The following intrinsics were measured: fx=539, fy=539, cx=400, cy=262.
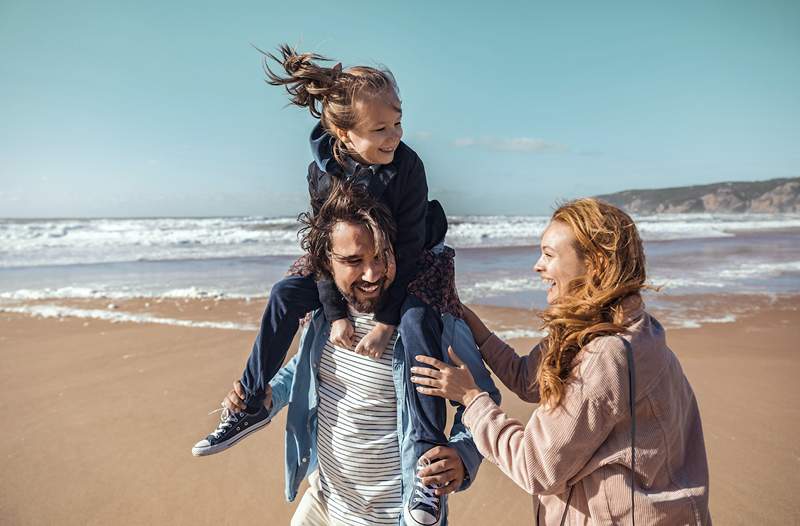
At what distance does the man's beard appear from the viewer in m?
2.04

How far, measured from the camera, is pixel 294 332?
7.43 feet

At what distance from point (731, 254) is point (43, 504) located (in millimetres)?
15955

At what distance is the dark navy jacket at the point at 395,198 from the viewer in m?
2.04

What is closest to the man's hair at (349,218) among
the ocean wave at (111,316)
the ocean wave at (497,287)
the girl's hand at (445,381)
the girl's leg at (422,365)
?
the girl's leg at (422,365)

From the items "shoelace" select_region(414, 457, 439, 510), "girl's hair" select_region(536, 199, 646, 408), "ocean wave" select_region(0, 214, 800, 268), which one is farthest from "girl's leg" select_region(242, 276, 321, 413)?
"ocean wave" select_region(0, 214, 800, 268)

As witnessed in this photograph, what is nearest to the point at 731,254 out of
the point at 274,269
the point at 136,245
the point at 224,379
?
the point at 274,269

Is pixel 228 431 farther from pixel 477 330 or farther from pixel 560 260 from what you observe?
pixel 560 260

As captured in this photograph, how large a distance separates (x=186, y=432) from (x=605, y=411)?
3769 millimetres

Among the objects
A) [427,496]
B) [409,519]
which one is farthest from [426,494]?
[409,519]

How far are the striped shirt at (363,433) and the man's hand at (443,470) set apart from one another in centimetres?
25

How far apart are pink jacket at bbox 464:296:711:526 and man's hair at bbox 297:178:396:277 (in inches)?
30.9

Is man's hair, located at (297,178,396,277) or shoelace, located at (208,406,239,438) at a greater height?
man's hair, located at (297,178,396,277)

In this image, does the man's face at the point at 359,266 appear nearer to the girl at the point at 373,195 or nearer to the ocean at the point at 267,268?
the girl at the point at 373,195

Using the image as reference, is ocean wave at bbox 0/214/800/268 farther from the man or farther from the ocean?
the man
